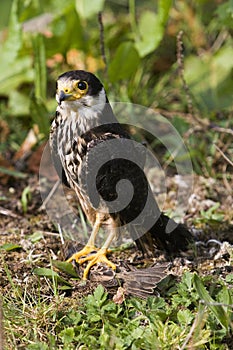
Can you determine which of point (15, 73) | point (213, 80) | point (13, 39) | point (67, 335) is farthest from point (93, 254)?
point (213, 80)

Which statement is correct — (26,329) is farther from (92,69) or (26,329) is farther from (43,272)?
(92,69)

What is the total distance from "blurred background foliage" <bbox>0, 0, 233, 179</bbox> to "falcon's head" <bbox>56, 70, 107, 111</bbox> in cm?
112

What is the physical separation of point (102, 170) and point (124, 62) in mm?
1913

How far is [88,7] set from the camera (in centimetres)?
559

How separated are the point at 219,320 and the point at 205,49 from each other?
13.1 ft

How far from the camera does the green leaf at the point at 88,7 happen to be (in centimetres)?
550

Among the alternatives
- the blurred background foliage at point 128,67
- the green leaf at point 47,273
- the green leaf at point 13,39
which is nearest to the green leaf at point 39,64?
the blurred background foliage at point 128,67

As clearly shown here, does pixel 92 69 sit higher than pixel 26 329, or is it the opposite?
pixel 92 69

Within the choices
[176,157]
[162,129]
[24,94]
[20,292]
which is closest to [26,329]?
[20,292]

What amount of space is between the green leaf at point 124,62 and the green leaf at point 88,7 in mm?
401

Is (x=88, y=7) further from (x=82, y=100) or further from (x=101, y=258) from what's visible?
(x=101, y=258)

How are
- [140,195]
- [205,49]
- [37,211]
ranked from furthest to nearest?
[205,49]
[37,211]
[140,195]

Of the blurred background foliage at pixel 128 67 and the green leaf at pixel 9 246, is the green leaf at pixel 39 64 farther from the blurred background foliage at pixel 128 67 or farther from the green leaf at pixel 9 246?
the green leaf at pixel 9 246

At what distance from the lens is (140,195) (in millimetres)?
3902
